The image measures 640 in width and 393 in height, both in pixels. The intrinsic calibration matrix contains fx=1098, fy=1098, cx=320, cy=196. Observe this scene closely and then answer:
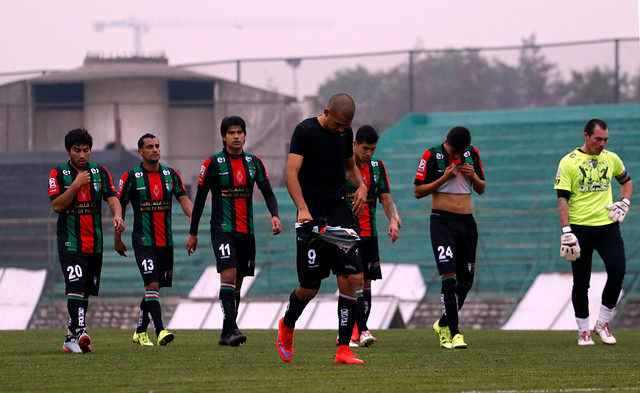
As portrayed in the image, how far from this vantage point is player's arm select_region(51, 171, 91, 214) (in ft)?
31.7

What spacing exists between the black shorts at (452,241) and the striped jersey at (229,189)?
1816 millimetres

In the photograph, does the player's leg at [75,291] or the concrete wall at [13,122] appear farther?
the concrete wall at [13,122]

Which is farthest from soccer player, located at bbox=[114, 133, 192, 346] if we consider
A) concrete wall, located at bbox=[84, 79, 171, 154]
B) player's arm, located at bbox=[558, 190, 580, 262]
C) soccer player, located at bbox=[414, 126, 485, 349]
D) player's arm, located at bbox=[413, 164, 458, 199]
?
concrete wall, located at bbox=[84, 79, 171, 154]

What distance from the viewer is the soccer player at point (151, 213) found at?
10828 mm

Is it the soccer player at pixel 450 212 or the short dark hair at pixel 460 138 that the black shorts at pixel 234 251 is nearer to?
the soccer player at pixel 450 212

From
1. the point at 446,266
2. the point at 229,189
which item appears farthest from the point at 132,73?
the point at 446,266

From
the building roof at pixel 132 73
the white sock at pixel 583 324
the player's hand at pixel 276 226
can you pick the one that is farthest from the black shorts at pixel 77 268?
the building roof at pixel 132 73

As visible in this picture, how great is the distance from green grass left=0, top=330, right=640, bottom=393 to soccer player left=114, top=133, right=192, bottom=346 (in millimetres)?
707

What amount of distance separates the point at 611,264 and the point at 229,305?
3.68 meters

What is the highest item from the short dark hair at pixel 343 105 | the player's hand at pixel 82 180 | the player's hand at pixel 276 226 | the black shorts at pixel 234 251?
the short dark hair at pixel 343 105

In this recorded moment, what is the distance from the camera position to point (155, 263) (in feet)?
35.7

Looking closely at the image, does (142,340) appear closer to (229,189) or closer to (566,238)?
(229,189)

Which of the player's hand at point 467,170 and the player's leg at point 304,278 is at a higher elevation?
the player's hand at point 467,170

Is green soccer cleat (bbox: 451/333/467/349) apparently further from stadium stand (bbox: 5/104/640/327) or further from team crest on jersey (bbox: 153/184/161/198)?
stadium stand (bbox: 5/104/640/327)
